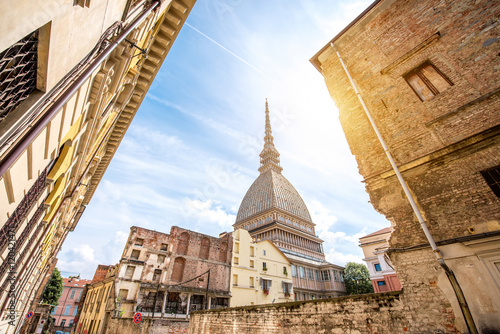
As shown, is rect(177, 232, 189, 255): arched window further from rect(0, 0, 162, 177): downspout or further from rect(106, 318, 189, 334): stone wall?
rect(0, 0, 162, 177): downspout

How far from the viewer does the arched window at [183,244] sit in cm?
2694

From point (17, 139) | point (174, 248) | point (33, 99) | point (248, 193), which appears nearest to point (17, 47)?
point (33, 99)

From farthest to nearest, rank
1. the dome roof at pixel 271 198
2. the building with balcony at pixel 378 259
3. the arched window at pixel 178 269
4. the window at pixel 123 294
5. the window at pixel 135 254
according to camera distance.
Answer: the dome roof at pixel 271 198
the building with balcony at pixel 378 259
the arched window at pixel 178 269
the window at pixel 135 254
the window at pixel 123 294

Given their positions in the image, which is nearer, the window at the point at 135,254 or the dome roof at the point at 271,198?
Answer: the window at the point at 135,254

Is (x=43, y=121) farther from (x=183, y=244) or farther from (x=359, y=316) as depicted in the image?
(x=183, y=244)

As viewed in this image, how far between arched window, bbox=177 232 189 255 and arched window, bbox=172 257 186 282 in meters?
0.88

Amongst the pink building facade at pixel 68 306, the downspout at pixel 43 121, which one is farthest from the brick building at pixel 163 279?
the pink building facade at pixel 68 306

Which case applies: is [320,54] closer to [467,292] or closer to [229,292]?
[467,292]

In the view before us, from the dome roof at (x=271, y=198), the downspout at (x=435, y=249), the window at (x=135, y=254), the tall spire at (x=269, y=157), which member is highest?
the tall spire at (x=269, y=157)

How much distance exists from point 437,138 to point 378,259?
32628 mm

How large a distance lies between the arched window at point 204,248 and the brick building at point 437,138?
81.3 feet

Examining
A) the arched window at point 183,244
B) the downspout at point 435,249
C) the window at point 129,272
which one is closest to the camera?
the downspout at point 435,249

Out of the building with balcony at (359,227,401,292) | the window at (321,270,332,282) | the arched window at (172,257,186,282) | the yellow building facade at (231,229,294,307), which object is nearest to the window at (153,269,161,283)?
the arched window at (172,257,186,282)

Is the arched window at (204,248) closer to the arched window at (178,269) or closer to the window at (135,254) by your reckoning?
the arched window at (178,269)
